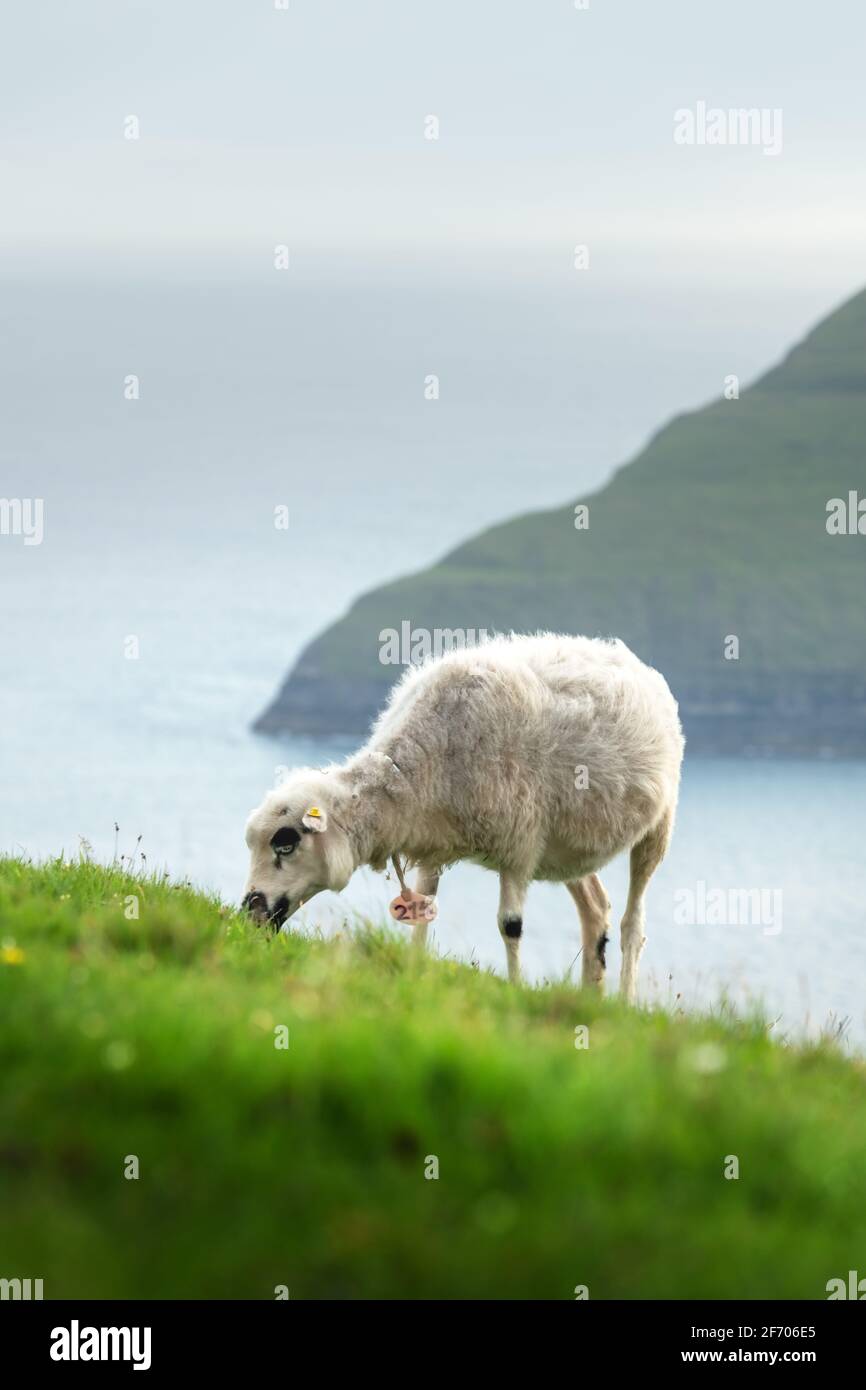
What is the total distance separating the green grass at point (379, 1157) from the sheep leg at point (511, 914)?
5.37 meters

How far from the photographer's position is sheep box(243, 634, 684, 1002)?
12602 millimetres

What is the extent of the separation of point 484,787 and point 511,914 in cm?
106

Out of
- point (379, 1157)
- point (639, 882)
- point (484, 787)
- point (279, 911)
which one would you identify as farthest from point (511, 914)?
point (379, 1157)

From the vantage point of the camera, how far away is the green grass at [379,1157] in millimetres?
5387

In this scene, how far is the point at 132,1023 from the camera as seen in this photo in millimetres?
6480

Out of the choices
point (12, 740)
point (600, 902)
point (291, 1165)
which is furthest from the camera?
point (12, 740)

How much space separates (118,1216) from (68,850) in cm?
739

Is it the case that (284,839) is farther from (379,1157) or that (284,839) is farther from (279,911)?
(379,1157)

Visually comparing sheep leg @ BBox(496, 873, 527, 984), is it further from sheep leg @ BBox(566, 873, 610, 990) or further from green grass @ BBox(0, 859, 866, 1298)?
green grass @ BBox(0, 859, 866, 1298)

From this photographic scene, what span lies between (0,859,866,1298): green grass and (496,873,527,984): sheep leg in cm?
537
